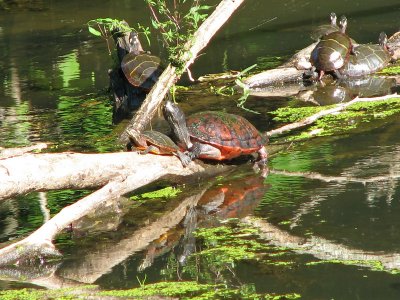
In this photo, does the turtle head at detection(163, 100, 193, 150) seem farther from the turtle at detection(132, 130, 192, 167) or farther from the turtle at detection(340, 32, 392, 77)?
the turtle at detection(340, 32, 392, 77)

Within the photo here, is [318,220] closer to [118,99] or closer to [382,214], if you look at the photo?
[382,214]

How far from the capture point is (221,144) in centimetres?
700

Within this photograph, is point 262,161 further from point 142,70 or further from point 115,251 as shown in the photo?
point 142,70

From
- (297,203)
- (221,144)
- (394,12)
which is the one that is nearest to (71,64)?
(394,12)

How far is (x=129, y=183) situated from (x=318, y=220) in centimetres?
143

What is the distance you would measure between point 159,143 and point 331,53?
479cm

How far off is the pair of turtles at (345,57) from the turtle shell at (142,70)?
210 cm

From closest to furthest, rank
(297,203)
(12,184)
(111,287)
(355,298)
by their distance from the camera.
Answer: (355,298) → (111,287) → (12,184) → (297,203)

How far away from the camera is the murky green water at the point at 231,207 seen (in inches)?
191

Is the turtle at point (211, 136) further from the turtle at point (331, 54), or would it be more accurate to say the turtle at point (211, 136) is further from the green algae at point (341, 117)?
the turtle at point (331, 54)

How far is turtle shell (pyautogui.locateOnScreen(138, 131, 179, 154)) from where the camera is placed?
6.79 m

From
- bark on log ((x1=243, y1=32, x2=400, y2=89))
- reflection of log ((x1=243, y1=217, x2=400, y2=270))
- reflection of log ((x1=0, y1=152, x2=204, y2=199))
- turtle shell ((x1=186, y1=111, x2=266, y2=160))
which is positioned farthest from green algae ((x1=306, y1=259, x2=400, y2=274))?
bark on log ((x1=243, y1=32, x2=400, y2=89))

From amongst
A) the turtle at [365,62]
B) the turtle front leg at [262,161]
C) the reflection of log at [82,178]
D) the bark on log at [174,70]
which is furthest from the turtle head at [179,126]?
the turtle at [365,62]

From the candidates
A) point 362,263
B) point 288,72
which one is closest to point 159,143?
point 362,263
